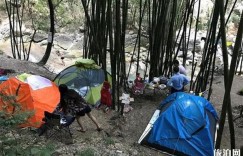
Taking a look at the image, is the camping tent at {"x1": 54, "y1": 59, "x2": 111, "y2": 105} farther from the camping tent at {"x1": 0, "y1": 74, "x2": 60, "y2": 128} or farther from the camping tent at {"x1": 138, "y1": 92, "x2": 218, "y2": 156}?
the camping tent at {"x1": 138, "y1": 92, "x2": 218, "y2": 156}

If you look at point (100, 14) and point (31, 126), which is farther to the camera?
point (100, 14)

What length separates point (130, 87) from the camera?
7492 mm

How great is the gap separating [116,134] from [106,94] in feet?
3.72

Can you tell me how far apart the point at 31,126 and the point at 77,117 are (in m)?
0.69

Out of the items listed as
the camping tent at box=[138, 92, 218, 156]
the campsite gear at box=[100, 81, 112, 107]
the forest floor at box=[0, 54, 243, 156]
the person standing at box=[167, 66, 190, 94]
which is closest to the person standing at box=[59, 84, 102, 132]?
the forest floor at box=[0, 54, 243, 156]

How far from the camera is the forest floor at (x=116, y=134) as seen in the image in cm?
466

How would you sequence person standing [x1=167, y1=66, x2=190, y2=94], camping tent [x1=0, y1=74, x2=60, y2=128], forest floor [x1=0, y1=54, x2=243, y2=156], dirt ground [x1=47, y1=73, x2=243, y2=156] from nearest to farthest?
forest floor [x1=0, y1=54, x2=243, y2=156], dirt ground [x1=47, y1=73, x2=243, y2=156], camping tent [x1=0, y1=74, x2=60, y2=128], person standing [x1=167, y1=66, x2=190, y2=94]

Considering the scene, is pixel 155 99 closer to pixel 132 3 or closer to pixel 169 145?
pixel 169 145

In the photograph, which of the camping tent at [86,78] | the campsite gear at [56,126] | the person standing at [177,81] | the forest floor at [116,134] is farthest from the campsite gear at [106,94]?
the campsite gear at [56,126]

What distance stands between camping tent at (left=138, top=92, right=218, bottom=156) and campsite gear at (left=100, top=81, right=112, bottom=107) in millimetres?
1324

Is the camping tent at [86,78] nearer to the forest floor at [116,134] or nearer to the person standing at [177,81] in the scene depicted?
the forest floor at [116,134]

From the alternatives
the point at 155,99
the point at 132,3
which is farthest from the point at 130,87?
the point at 132,3

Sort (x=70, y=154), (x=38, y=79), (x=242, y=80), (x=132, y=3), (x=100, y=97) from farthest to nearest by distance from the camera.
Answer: (x=132, y=3), (x=242, y=80), (x=100, y=97), (x=38, y=79), (x=70, y=154)

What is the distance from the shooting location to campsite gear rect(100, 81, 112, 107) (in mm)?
6371
